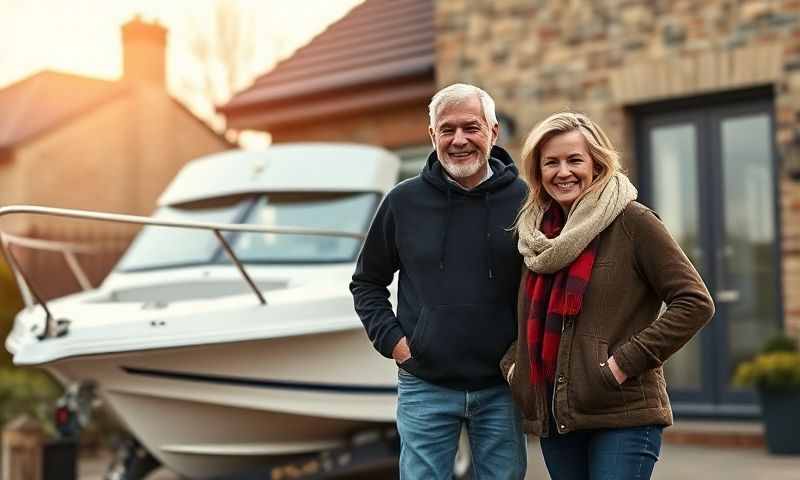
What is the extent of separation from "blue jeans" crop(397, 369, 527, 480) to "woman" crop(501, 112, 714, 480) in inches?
9.0

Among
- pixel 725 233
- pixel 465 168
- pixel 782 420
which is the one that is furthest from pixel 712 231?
pixel 465 168

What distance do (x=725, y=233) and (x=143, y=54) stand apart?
13946 millimetres

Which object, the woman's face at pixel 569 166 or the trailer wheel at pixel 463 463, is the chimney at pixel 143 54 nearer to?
the trailer wheel at pixel 463 463

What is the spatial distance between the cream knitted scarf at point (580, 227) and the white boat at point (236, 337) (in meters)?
2.47

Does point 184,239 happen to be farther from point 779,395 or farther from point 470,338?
point 779,395

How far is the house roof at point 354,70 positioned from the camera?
35.4 feet

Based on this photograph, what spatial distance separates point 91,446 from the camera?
9.68 meters

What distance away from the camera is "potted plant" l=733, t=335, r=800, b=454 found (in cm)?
740

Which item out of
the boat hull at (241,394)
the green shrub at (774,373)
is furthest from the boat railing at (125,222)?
the green shrub at (774,373)

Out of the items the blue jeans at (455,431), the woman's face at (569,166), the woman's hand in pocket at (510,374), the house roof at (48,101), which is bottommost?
the blue jeans at (455,431)

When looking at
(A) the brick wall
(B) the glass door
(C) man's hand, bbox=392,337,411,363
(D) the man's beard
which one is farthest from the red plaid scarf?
(B) the glass door

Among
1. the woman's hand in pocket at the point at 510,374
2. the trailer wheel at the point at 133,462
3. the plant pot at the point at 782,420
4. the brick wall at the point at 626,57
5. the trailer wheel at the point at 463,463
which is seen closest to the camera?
the woman's hand in pocket at the point at 510,374

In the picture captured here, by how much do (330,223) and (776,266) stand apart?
11.9 feet

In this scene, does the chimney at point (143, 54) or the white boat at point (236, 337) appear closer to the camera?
the white boat at point (236, 337)
